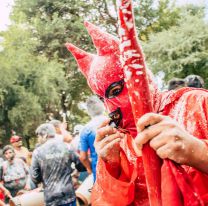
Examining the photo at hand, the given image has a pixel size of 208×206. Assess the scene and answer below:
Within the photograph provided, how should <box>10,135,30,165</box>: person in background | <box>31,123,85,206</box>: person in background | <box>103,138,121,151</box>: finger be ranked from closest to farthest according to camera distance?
<box>103,138,121,151</box>: finger → <box>31,123,85,206</box>: person in background → <box>10,135,30,165</box>: person in background

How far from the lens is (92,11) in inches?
1217

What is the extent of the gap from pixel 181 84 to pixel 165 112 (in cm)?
352

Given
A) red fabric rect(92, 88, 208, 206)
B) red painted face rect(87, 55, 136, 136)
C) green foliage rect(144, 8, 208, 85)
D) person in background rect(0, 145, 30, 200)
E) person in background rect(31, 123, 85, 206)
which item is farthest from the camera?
green foliage rect(144, 8, 208, 85)

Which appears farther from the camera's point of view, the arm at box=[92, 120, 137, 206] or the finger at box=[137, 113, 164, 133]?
the arm at box=[92, 120, 137, 206]

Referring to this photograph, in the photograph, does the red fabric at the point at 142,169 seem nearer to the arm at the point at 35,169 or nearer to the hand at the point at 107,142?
the hand at the point at 107,142

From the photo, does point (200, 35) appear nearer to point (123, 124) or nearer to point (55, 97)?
point (55, 97)

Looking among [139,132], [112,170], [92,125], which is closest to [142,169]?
[112,170]

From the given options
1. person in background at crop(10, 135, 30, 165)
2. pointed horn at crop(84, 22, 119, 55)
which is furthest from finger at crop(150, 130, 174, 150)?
person in background at crop(10, 135, 30, 165)

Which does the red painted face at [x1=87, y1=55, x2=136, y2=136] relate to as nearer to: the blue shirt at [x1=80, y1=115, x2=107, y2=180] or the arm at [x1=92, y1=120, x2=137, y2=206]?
the arm at [x1=92, y1=120, x2=137, y2=206]

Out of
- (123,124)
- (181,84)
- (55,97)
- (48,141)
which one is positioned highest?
(123,124)

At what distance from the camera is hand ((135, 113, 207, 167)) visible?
100 cm

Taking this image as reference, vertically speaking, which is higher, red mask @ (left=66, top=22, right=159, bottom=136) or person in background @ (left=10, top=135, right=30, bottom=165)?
red mask @ (left=66, top=22, right=159, bottom=136)

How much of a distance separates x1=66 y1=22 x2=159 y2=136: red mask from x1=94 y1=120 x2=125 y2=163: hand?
5.6 inches

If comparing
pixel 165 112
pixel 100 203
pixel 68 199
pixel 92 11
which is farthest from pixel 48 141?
pixel 92 11
